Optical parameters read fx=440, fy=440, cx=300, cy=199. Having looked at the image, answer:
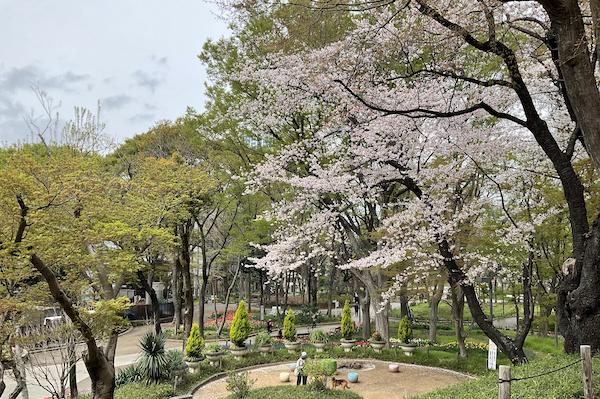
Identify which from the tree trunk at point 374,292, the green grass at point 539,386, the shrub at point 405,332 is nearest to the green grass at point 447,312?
the tree trunk at point 374,292

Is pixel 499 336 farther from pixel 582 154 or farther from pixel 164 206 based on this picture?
pixel 164 206

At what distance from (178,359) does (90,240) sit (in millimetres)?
5629

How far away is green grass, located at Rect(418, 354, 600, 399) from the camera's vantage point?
204 inches

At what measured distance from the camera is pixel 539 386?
5551 mm

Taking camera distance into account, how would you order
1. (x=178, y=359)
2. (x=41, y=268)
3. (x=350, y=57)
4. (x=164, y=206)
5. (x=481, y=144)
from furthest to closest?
(x=164, y=206), (x=178, y=359), (x=481, y=144), (x=350, y=57), (x=41, y=268)

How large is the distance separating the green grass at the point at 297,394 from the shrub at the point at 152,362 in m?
3.20

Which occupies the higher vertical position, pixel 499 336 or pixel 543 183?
pixel 543 183

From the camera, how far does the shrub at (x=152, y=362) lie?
12.4m

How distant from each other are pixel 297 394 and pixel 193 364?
4540mm

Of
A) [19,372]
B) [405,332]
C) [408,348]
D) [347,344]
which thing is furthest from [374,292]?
[19,372]

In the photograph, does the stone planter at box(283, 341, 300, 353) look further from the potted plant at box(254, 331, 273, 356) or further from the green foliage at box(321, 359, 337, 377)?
the green foliage at box(321, 359, 337, 377)

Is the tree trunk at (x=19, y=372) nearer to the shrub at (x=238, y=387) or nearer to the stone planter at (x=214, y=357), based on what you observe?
the shrub at (x=238, y=387)

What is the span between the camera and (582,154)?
11.0 meters

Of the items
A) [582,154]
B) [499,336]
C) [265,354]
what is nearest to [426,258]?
[499,336]
